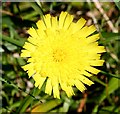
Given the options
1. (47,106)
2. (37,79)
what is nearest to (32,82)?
(47,106)

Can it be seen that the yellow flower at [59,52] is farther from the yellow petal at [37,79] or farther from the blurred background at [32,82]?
the blurred background at [32,82]

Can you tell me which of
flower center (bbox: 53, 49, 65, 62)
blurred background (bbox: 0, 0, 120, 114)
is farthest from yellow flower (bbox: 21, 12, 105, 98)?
blurred background (bbox: 0, 0, 120, 114)

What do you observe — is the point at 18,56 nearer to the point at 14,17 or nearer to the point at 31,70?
the point at 14,17

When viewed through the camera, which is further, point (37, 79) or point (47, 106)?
point (47, 106)

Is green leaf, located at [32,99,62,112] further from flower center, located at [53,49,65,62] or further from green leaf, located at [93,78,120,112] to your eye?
flower center, located at [53,49,65,62]

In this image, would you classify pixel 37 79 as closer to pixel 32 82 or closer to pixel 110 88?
pixel 32 82

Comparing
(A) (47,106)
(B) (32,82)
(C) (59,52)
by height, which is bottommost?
(A) (47,106)
